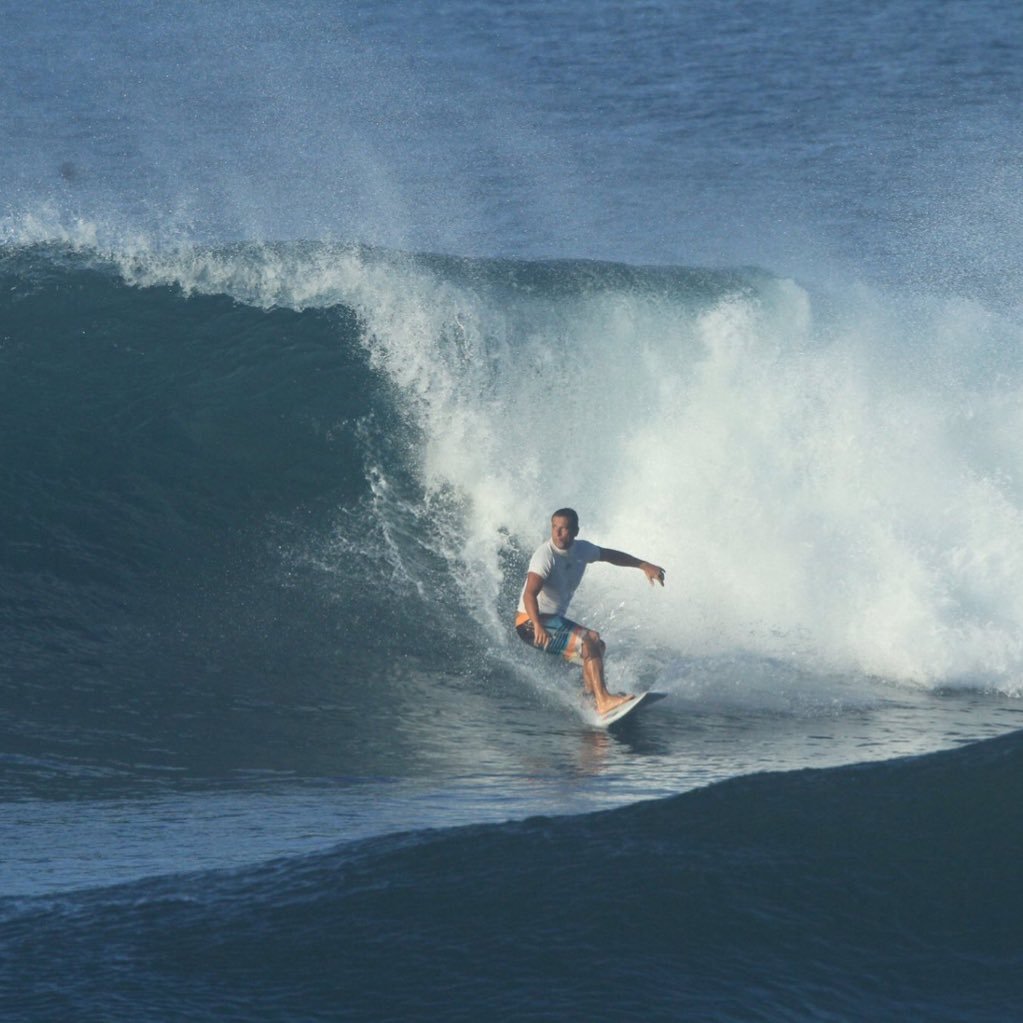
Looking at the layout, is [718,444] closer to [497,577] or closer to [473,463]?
[473,463]

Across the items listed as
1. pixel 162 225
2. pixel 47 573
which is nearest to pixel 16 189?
pixel 162 225

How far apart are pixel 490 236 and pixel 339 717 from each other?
12562mm

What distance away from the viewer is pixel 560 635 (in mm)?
10359

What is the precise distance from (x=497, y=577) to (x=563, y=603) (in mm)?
2426

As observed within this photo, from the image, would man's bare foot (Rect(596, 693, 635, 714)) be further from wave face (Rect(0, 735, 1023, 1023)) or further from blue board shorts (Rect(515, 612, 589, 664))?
wave face (Rect(0, 735, 1023, 1023))

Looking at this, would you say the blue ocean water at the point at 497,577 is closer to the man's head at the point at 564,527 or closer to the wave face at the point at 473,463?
the wave face at the point at 473,463

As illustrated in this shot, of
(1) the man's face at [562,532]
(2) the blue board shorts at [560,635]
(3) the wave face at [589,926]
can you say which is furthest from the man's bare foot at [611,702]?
(3) the wave face at [589,926]

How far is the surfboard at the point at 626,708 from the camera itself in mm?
9820

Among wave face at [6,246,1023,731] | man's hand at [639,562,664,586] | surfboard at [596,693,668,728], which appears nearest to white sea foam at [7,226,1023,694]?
wave face at [6,246,1023,731]

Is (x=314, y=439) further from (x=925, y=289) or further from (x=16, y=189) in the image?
(x=16, y=189)

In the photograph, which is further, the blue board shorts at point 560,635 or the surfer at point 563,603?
the blue board shorts at point 560,635

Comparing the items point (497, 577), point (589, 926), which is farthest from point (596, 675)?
point (589, 926)

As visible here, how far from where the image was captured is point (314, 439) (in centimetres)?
1440

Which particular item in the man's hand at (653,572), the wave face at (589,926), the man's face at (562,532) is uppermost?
the man's face at (562,532)
